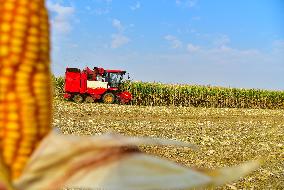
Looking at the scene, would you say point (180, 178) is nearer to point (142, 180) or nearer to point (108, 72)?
point (142, 180)

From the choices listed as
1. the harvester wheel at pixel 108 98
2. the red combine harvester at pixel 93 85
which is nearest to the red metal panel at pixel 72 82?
the red combine harvester at pixel 93 85

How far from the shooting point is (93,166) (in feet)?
2.54

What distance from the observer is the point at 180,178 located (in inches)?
30.4

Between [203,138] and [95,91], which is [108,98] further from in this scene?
[203,138]

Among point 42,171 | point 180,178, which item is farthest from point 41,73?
point 180,178

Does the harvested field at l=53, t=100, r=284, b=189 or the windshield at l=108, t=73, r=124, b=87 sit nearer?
the harvested field at l=53, t=100, r=284, b=189

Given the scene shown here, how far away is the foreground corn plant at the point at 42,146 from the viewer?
0.76 m

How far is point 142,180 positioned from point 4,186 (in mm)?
206

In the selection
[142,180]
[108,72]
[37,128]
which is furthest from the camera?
[108,72]

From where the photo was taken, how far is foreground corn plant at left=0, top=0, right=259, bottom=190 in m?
0.76

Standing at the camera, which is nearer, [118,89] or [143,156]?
[143,156]

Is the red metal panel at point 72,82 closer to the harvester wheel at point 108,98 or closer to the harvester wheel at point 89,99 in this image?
the harvester wheel at point 89,99

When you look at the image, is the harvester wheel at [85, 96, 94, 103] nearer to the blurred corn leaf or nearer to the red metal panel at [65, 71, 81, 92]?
the red metal panel at [65, 71, 81, 92]

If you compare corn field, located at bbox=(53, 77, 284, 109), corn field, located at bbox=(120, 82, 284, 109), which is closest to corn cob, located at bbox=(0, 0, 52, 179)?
corn field, located at bbox=(53, 77, 284, 109)
